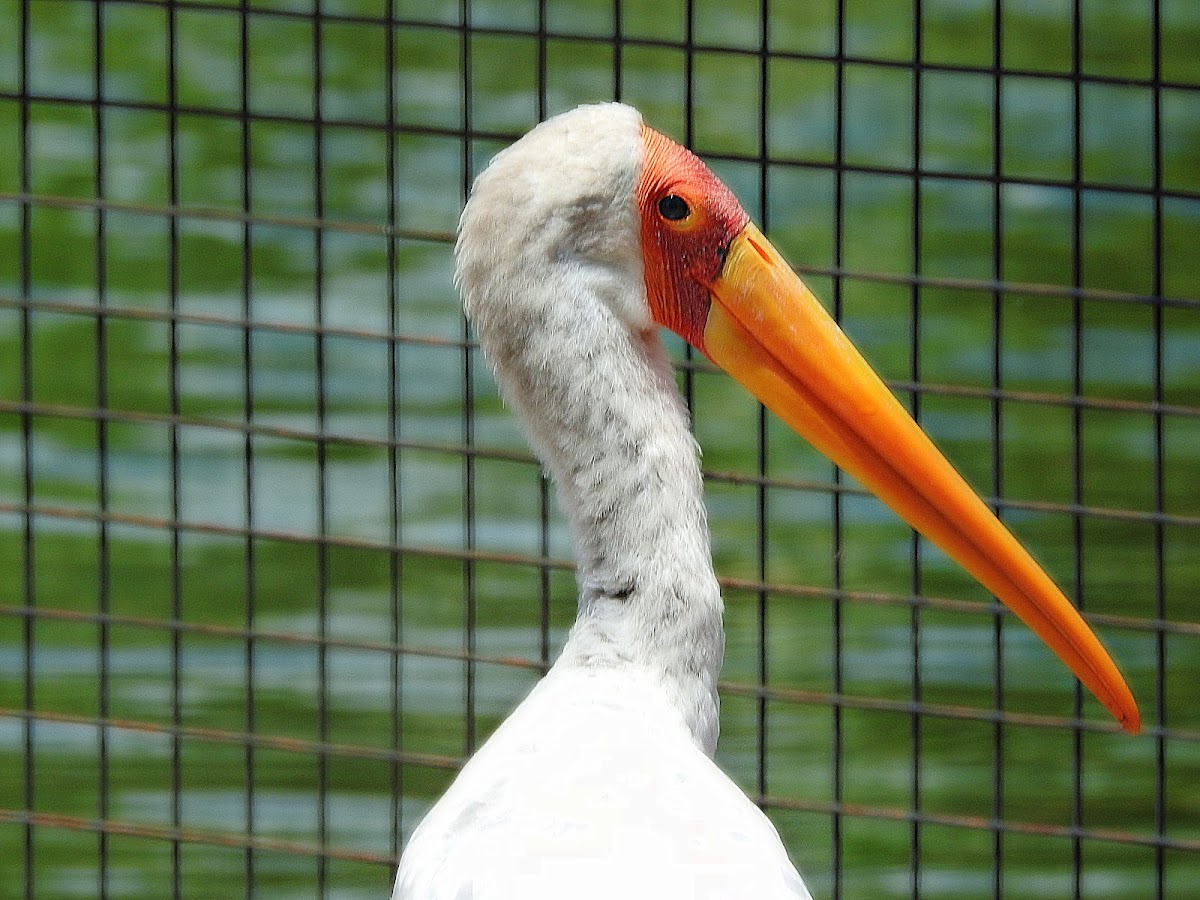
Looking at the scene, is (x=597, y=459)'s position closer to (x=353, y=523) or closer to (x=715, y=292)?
(x=715, y=292)

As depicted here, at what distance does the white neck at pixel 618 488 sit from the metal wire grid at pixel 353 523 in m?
0.84

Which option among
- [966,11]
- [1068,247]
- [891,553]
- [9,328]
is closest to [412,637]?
[891,553]

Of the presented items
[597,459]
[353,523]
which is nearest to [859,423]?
[597,459]

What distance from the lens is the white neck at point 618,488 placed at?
2430 mm

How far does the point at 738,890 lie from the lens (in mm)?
2121

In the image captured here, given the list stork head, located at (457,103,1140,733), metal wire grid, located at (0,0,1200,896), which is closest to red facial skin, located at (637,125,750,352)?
stork head, located at (457,103,1140,733)

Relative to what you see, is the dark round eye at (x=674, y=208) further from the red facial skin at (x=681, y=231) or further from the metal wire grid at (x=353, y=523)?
the metal wire grid at (x=353, y=523)

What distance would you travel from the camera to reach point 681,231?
8.17ft

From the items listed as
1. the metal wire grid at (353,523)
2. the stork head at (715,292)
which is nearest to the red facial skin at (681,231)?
the stork head at (715,292)

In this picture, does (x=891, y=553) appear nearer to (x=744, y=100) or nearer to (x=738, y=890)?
(x=744, y=100)

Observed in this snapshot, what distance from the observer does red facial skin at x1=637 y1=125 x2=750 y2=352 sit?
2473 mm

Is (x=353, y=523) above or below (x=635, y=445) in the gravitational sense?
above

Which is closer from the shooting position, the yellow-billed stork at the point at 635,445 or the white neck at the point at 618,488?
the yellow-billed stork at the point at 635,445

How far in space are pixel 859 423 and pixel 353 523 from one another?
415 cm
